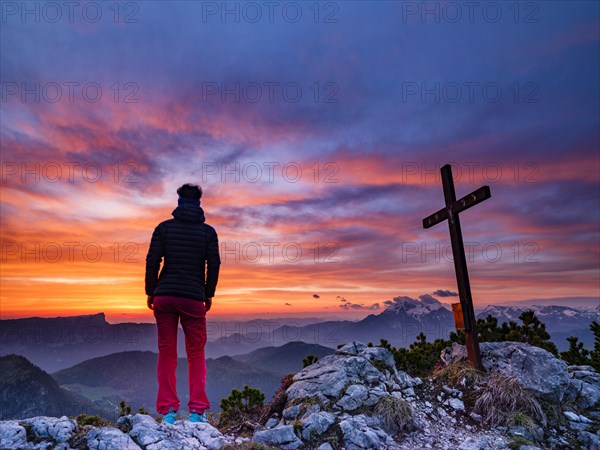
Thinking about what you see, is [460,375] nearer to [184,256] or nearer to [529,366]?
[529,366]

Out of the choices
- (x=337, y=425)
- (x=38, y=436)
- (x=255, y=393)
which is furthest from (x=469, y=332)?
(x=38, y=436)

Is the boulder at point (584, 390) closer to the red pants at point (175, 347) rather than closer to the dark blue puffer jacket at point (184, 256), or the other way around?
the red pants at point (175, 347)

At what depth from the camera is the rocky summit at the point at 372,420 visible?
5965 millimetres

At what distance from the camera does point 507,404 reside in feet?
28.9

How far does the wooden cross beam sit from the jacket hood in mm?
6949

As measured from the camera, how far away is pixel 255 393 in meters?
10.1

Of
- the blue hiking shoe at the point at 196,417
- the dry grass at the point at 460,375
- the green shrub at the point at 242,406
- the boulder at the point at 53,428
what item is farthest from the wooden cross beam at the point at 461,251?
the boulder at the point at 53,428

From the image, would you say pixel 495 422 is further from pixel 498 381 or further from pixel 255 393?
pixel 255 393

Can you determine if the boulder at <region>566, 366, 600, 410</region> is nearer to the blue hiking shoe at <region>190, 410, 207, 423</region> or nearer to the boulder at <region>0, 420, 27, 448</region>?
the blue hiking shoe at <region>190, 410, 207, 423</region>

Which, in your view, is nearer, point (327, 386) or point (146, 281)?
point (146, 281)

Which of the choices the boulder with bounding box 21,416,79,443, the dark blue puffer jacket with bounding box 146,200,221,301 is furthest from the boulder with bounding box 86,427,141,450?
the dark blue puffer jacket with bounding box 146,200,221,301

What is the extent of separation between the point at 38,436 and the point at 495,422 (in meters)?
8.46

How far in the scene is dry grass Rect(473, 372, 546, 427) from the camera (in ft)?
27.7

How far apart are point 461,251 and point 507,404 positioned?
4.06 m
